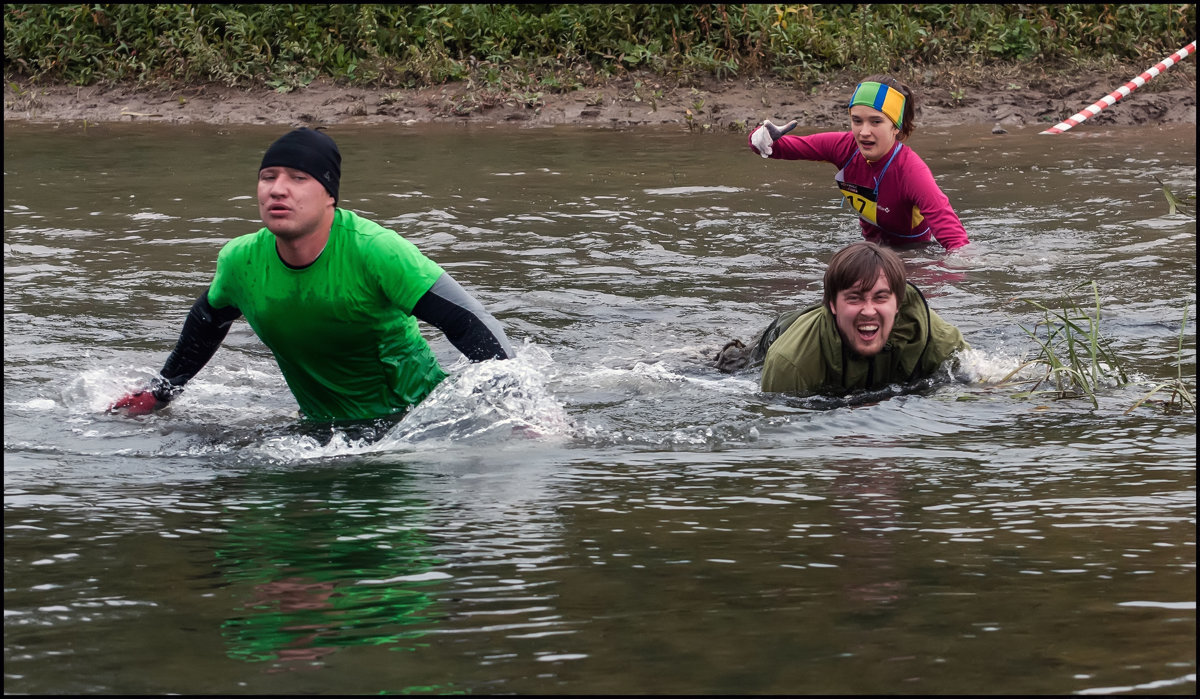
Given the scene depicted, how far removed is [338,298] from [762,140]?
480 cm

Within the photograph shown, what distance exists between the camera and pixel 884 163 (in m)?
9.45

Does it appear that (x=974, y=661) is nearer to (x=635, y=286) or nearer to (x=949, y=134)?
(x=635, y=286)

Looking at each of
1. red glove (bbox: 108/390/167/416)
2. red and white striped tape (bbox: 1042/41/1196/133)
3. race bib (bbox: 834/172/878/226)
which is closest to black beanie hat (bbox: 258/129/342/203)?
red glove (bbox: 108/390/167/416)

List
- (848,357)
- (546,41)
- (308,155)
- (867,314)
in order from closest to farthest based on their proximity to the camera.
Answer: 1. (308,155)
2. (867,314)
3. (848,357)
4. (546,41)

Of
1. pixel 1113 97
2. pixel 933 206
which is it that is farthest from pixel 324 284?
pixel 1113 97

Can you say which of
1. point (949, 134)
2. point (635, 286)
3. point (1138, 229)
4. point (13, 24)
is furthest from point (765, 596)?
point (13, 24)

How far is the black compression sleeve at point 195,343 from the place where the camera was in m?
5.85

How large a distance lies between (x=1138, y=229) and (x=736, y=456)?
20.5 feet

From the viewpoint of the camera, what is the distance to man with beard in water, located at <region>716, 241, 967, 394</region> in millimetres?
6059

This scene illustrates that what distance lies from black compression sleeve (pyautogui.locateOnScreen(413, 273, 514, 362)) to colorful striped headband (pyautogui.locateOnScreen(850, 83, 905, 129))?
458 centimetres

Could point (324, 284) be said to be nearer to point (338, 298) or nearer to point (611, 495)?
point (338, 298)

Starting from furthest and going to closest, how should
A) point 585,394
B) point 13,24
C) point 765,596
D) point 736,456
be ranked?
point 13,24 < point 585,394 < point 736,456 < point 765,596

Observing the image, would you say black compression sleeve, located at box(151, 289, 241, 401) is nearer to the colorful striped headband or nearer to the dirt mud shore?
the colorful striped headband

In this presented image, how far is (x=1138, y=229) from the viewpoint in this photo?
34.3ft
